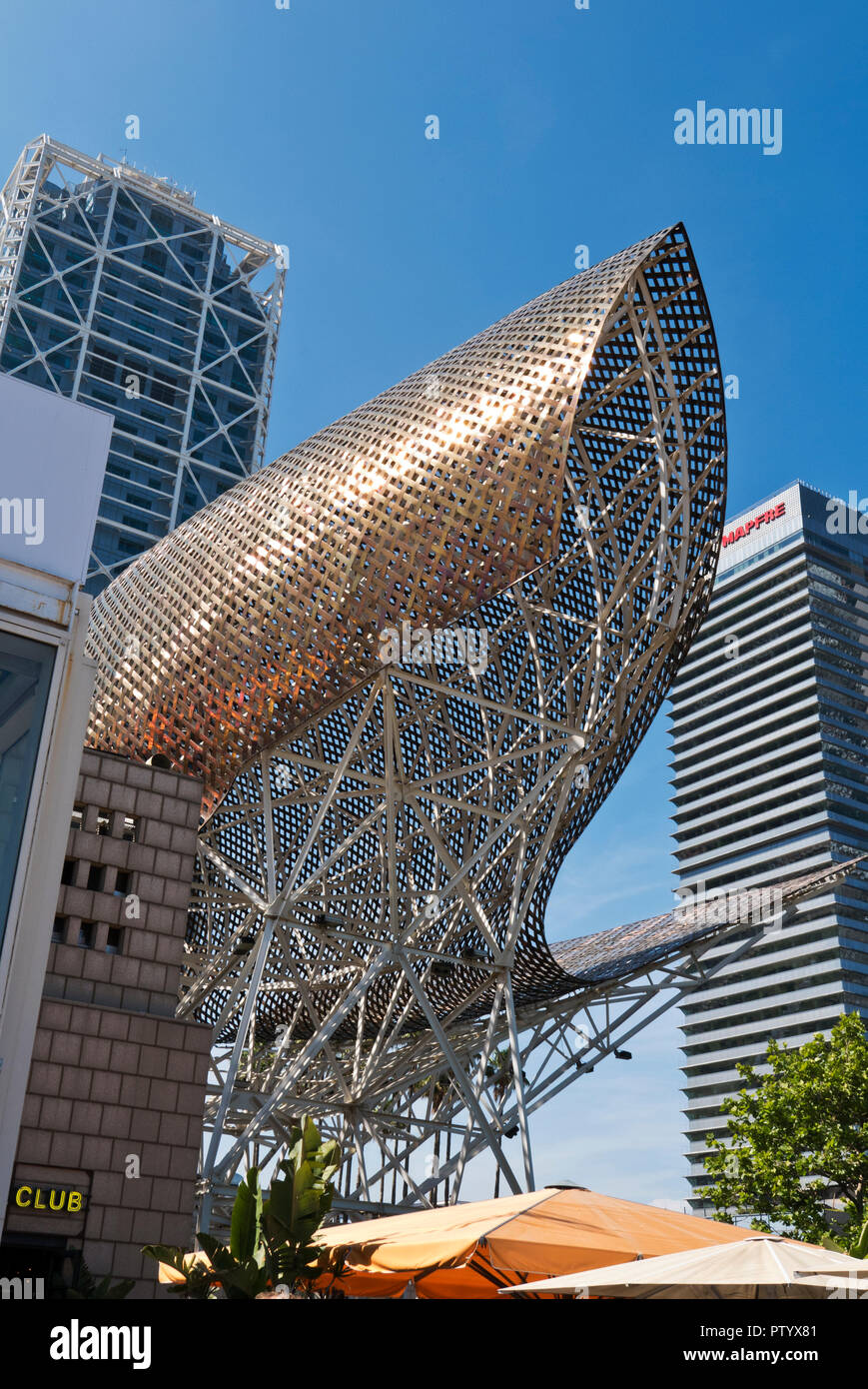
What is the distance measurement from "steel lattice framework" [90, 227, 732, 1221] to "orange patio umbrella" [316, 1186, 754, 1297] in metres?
7.65

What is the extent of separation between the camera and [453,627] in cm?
2275

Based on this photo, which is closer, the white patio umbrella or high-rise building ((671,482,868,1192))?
the white patio umbrella

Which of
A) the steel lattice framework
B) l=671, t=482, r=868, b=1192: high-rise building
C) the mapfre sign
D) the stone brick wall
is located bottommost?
the stone brick wall

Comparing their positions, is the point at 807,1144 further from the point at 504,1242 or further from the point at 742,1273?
the point at 742,1273

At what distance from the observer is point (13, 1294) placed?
9.73 m

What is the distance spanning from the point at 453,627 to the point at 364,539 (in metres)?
3.45

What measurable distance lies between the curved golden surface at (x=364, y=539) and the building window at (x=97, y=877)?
6.94 m

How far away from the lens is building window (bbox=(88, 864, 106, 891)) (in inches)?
535

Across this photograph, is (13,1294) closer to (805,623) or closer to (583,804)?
(583,804)

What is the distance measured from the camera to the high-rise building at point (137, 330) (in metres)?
73.4

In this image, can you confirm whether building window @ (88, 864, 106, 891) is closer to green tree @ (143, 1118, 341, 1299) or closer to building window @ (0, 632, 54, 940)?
green tree @ (143, 1118, 341, 1299)

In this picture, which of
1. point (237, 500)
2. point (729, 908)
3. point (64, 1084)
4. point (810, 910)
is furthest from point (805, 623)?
point (64, 1084)

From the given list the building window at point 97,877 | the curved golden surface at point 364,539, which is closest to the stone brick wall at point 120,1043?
the building window at point 97,877

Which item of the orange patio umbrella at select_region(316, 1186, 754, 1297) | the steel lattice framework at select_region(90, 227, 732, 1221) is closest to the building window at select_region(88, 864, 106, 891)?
the orange patio umbrella at select_region(316, 1186, 754, 1297)
